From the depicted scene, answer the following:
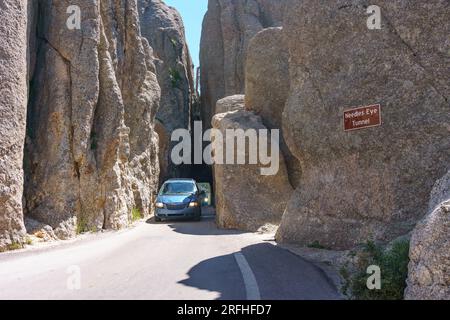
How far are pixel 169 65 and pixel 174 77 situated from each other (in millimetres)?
1249

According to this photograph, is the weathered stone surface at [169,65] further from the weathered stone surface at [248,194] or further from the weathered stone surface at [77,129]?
the weathered stone surface at [248,194]

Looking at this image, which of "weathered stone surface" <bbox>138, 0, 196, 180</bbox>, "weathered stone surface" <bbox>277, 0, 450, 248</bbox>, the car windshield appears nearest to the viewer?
"weathered stone surface" <bbox>277, 0, 450, 248</bbox>

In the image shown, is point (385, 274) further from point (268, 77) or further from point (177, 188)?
point (177, 188)

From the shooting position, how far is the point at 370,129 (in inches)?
408

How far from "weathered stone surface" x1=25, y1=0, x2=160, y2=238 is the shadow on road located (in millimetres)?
7213

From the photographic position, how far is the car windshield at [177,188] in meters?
20.5

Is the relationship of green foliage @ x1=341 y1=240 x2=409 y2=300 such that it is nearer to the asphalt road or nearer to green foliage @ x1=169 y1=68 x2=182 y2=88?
the asphalt road

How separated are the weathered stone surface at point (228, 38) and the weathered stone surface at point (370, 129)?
26260 mm

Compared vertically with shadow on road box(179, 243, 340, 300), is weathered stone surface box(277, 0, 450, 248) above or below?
above

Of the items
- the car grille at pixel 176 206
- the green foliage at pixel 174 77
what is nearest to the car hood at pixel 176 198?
the car grille at pixel 176 206

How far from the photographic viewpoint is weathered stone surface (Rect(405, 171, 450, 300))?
5.23m

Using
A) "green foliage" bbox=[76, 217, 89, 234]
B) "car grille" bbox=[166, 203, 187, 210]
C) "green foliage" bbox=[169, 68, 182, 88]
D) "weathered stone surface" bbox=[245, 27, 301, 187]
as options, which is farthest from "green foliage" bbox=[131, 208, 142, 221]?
"green foliage" bbox=[169, 68, 182, 88]

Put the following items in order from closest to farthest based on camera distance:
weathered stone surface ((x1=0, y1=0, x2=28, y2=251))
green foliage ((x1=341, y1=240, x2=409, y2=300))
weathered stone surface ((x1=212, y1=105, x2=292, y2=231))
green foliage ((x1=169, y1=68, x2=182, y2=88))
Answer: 1. green foliage ((x1=341, y1=240, x2=409, y2=300))
2. weathered stone surface ((x1=0, y1=0, x2=28, y2=251))
3. weathered stone surface ((x1=212, y1=105, x2=292, y2=231))
4. green foliage ((x1=169, y1=68, x2=182, y2=88))

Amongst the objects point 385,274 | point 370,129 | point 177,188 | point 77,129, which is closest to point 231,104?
point 177,188
